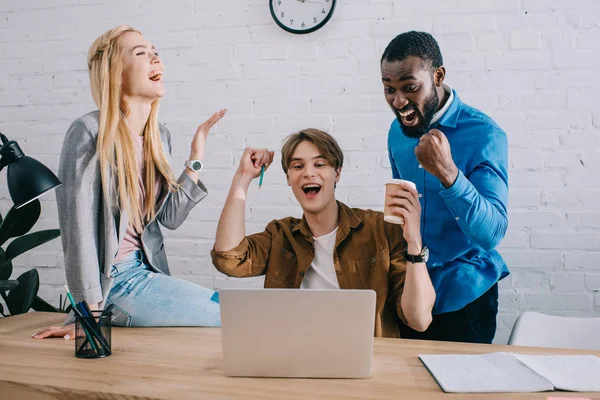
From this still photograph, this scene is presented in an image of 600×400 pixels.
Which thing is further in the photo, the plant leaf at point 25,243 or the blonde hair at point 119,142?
the plant leaf at point 25,243

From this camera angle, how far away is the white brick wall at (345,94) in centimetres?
232

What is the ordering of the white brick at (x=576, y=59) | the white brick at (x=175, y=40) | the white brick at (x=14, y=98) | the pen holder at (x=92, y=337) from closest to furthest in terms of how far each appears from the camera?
1. the pen holder at (x=92, y=337)
2. the white brick at (x=576, y=59)
3. the white brick at (x=175, y=40)
4. the white brick at (x=14, y=98)

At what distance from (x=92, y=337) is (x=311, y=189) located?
2.66ft

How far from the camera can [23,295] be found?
2.23 meters

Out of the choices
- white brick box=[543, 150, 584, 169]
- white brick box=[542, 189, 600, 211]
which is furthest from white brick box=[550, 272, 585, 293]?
white brick box=[543, 150, 584, 169]

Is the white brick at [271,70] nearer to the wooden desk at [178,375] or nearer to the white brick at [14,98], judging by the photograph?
the white brick at [14,98]

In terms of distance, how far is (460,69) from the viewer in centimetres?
240

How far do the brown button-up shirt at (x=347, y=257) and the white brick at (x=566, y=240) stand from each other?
3.00 feet

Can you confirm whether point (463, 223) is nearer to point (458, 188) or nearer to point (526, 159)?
point (458, 188)

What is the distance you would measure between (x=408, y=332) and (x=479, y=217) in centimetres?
42

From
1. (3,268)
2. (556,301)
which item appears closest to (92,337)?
(3,268)

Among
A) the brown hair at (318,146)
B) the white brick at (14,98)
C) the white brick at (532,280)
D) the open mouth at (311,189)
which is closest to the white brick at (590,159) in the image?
the white brick at (532,280)

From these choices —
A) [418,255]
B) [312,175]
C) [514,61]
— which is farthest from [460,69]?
[418,255]

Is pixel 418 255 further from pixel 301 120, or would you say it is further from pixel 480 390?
pixel 301 120
